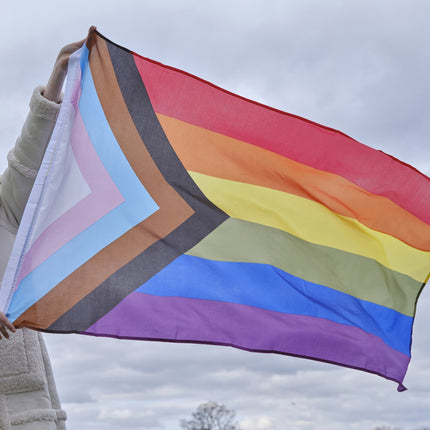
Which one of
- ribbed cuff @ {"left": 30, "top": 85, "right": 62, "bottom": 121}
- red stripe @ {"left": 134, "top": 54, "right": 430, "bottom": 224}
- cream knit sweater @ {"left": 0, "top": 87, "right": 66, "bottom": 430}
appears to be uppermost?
red stripe @ {"left": 134, "top": 54, "right": 430, "bottom": 224}

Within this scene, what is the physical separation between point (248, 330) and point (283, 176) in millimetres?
1294

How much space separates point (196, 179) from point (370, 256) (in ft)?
5.39

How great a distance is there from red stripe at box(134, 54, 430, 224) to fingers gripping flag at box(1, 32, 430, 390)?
1cm

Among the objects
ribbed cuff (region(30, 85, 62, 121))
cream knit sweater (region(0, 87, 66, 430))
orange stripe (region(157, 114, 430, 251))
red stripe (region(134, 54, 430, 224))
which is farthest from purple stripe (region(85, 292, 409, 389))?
ribbed cuff (region(30, 85, 62, 121))

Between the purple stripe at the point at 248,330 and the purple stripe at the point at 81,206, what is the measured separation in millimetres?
593

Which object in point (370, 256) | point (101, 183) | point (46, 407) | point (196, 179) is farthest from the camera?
point (370, 256)

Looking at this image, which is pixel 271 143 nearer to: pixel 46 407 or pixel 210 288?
pixel 210 288

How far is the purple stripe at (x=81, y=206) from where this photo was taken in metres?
4.99

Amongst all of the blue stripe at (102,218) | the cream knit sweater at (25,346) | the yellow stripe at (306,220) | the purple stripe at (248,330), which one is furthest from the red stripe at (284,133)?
the purple stripe at (248,330)

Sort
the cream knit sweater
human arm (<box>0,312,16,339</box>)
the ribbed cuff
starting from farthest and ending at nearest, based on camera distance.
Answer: the ribbed cuff, the cream knit sweater, human arm (<box>0,312,16,339</box>)

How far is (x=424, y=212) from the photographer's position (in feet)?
21.0

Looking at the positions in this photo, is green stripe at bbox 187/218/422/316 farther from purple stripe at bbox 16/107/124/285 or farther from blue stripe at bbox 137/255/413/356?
purple stripe at bbox 16/107/124/285

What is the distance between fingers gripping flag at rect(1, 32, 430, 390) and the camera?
5070 millimetres

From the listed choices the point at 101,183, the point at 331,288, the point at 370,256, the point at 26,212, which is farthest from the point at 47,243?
the point at 370,256
